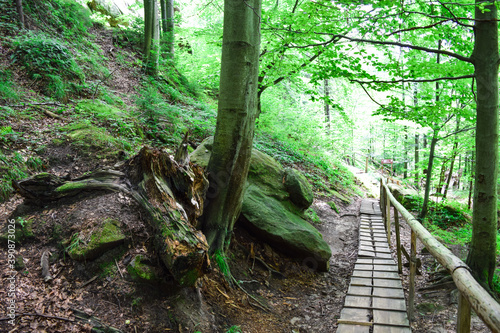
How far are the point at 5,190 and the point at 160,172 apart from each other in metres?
1.96

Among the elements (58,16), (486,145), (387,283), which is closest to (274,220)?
(387,283)

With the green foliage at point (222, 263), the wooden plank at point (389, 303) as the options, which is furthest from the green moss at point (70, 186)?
the wooden plank at point (389, 303)

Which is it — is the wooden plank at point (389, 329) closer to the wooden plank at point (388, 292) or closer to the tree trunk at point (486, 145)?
the wooden plank at point (388, 292)

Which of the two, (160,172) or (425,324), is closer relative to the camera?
(160,172)

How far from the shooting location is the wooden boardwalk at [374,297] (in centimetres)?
352

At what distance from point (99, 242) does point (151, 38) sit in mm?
10603

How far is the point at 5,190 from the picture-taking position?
11.9 ft

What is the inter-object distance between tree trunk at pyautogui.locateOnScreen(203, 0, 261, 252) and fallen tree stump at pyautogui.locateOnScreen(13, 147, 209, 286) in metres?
0.38

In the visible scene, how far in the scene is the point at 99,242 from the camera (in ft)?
9.68

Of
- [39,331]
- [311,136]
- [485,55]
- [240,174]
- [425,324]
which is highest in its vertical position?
[485,55]

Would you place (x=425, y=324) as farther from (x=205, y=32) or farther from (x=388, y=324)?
(x=205, y=32)

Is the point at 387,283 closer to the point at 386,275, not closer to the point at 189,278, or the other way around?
the point at 386,275

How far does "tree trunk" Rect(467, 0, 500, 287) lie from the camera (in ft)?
15.7

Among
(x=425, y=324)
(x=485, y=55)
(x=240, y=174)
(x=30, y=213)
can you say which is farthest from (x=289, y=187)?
(x=30, y=213)
